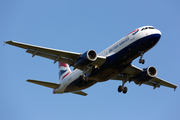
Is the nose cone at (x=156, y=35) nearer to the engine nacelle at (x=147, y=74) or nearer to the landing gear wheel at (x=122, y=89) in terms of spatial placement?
the engine nacelle at (x=147, y=74)

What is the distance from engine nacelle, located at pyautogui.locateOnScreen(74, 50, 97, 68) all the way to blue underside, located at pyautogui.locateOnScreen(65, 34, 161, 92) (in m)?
1.94

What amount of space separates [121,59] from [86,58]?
162 inches

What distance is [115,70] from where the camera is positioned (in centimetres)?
3347

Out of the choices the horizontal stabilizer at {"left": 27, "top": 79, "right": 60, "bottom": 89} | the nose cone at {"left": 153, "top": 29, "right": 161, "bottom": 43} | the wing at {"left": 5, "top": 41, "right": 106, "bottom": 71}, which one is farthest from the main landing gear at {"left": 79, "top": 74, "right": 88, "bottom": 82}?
the nose cone at {"left": 153, "top": 29, "right": 161, "bottom": 43}

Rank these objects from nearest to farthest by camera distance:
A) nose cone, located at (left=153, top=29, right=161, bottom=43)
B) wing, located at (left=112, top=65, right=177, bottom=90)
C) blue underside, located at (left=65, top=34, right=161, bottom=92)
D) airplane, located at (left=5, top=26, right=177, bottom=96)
Answer: nose cone, located at (left=153, top=29, right=161, bottom=43)
blue underside, located at (left=65, top=34, right=161, bottom=92)
airplane, located at (left=5, top=26, right=177, bottom=96)
wing, located at (left=112, top=65, right=177, bottom=90)

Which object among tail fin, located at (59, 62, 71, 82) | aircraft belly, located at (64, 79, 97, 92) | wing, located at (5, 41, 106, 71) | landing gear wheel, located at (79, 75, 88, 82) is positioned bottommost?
landing gear wheel, located at (79, 75, 88, 82)

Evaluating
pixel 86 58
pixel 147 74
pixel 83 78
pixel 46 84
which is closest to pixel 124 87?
pixel 147 74

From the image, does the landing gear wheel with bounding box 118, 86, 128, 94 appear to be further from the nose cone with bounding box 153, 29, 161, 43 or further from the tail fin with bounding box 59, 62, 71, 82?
the nose cone with bounding box 153, 29, 161, 43

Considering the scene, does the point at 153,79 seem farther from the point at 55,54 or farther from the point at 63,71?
the point at 55,54

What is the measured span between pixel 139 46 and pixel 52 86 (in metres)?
15.8

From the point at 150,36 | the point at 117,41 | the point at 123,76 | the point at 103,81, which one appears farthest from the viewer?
the point at 123,76

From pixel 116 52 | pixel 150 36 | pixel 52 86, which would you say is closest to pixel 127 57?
pixel 116 52

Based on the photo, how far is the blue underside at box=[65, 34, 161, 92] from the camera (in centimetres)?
3075

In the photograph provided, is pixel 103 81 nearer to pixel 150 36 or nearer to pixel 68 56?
pixel 68 56
